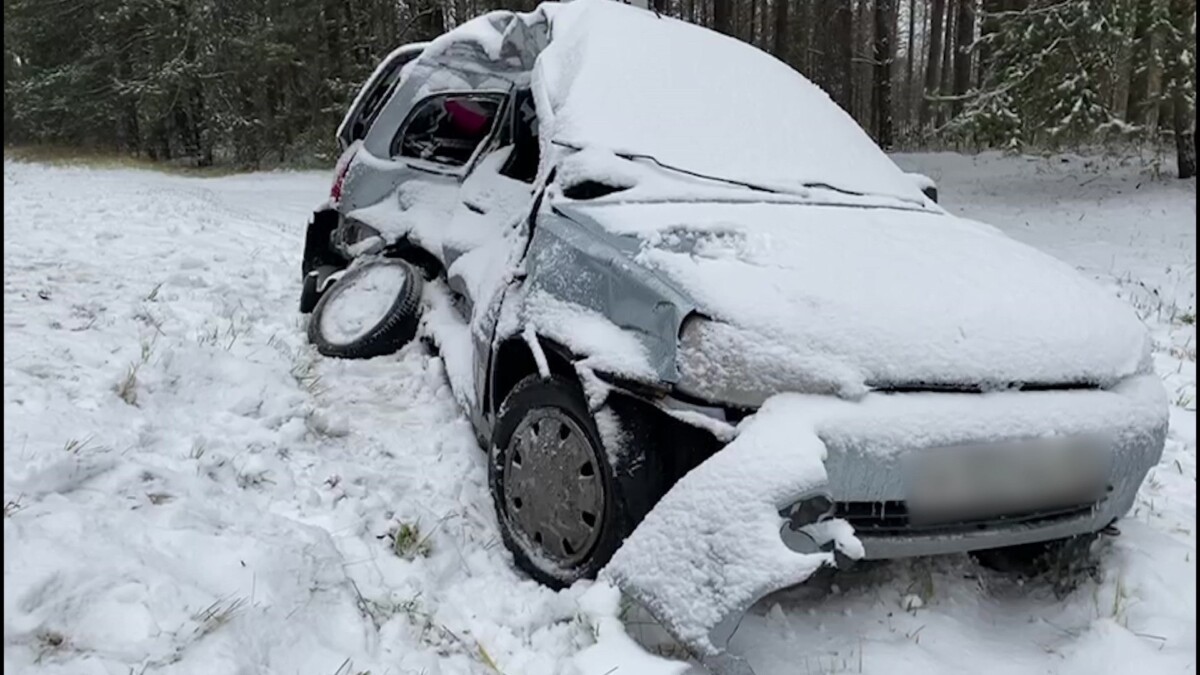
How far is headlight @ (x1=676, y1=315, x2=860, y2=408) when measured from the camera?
2119mm

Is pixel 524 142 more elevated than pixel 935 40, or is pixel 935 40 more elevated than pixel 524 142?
pixel 935 40

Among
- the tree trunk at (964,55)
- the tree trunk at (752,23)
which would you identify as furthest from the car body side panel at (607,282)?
the tree trunk at (752,23)

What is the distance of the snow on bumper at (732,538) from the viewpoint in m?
1.93

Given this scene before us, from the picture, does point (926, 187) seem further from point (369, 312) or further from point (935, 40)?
point (935, 40)

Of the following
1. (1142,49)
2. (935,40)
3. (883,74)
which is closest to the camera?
(1142,49)

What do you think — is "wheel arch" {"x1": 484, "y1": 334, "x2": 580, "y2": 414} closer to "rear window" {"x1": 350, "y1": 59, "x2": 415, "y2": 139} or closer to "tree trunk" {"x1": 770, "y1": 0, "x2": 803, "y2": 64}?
"rear window" {"x1": 350, "y1": 59, "x2": 415, "y2": 139}

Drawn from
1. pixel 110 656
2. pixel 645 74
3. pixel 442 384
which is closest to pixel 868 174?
pixel 645 74

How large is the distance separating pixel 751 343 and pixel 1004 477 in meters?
0.72

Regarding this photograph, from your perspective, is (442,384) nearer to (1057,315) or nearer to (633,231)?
(633,231)

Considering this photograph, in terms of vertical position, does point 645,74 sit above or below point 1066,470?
above

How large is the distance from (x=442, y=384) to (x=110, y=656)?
7.93ft

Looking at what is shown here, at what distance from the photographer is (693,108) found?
3.35 metres

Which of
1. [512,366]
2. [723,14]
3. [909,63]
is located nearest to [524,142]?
[512,366]

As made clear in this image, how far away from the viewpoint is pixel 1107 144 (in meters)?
13.0
